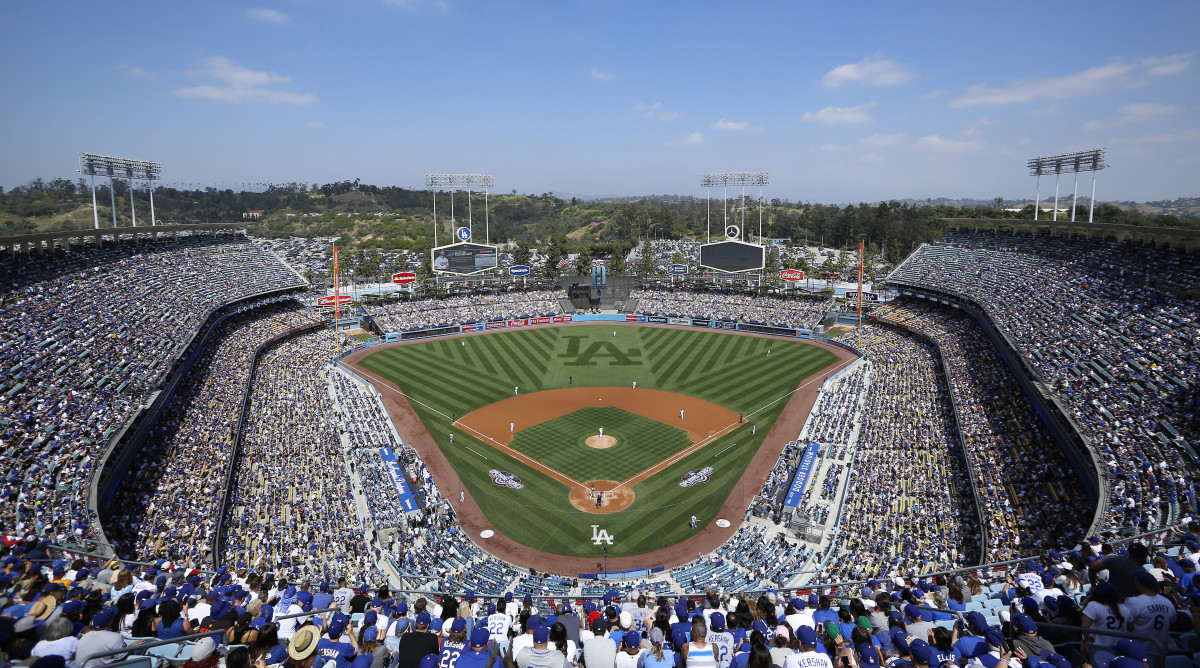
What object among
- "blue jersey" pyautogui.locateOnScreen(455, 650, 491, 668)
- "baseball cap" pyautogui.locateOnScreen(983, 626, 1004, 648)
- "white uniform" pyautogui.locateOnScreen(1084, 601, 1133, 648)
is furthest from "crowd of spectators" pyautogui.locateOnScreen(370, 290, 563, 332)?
"white uniform" pyautogui.locateOnScreen(1084, 601, 1133, 648)

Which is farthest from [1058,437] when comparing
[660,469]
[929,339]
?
[929,339]

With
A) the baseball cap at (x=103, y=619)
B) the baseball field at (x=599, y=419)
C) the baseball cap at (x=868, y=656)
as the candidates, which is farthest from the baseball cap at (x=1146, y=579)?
the baseball field at (x=599, y=419)

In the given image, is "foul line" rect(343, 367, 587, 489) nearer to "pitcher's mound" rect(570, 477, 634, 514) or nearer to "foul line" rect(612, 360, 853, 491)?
"pitcher's mound" rect(570, 477, 634, 514)

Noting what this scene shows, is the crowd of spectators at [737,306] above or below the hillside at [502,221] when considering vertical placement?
below

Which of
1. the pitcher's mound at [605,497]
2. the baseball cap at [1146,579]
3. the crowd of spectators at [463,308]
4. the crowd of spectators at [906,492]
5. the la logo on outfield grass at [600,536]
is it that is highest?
the baseball cap at [1146,579]

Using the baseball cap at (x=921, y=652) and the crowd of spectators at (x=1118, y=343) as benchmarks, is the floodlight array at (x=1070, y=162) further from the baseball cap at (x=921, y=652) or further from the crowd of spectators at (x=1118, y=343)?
the baseball cap at (x=921, y=652)

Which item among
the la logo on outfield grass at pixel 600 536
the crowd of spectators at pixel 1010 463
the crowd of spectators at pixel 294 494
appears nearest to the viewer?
the crowd of spectators at pixel 1010 463
